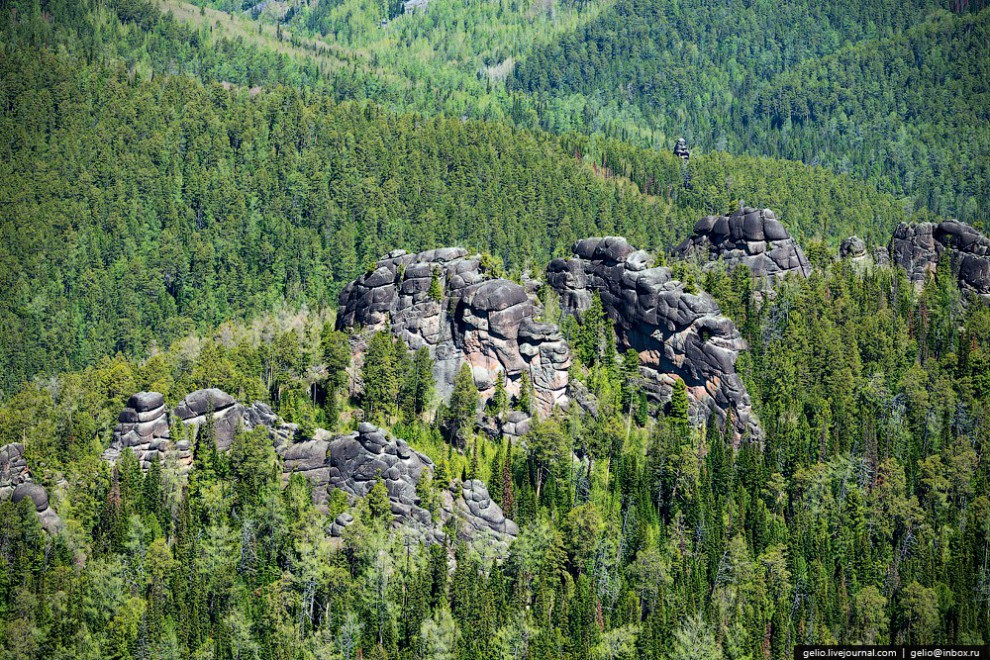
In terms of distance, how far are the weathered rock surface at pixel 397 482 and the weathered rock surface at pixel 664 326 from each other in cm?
3848

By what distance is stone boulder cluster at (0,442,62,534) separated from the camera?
151625 millimetres

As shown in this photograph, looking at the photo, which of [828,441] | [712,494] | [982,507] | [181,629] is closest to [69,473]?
[181,629]

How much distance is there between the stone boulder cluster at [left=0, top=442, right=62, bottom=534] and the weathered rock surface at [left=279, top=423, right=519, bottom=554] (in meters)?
27.2

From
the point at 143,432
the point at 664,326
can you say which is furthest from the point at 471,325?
the point at 143,432

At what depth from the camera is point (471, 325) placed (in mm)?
184000

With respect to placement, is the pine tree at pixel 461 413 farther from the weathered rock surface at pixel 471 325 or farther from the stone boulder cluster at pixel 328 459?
the stone boulder cluster at pixel 328 459

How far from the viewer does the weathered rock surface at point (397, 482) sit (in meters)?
157

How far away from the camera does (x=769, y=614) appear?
157625 millimetres

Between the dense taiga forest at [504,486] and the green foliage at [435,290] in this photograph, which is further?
the green foliage at [435,290]

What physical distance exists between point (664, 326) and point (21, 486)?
87644 mm

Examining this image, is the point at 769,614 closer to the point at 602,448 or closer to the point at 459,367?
the point at 602,448

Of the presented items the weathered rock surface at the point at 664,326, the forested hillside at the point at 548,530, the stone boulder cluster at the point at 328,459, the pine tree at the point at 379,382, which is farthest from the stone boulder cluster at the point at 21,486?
the weathered rock surface at the point at 664,326

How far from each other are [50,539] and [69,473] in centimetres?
1196

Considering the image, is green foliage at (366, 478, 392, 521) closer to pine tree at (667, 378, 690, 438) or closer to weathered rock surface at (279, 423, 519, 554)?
weathered rock surface at (279, 423, 519, 554)
